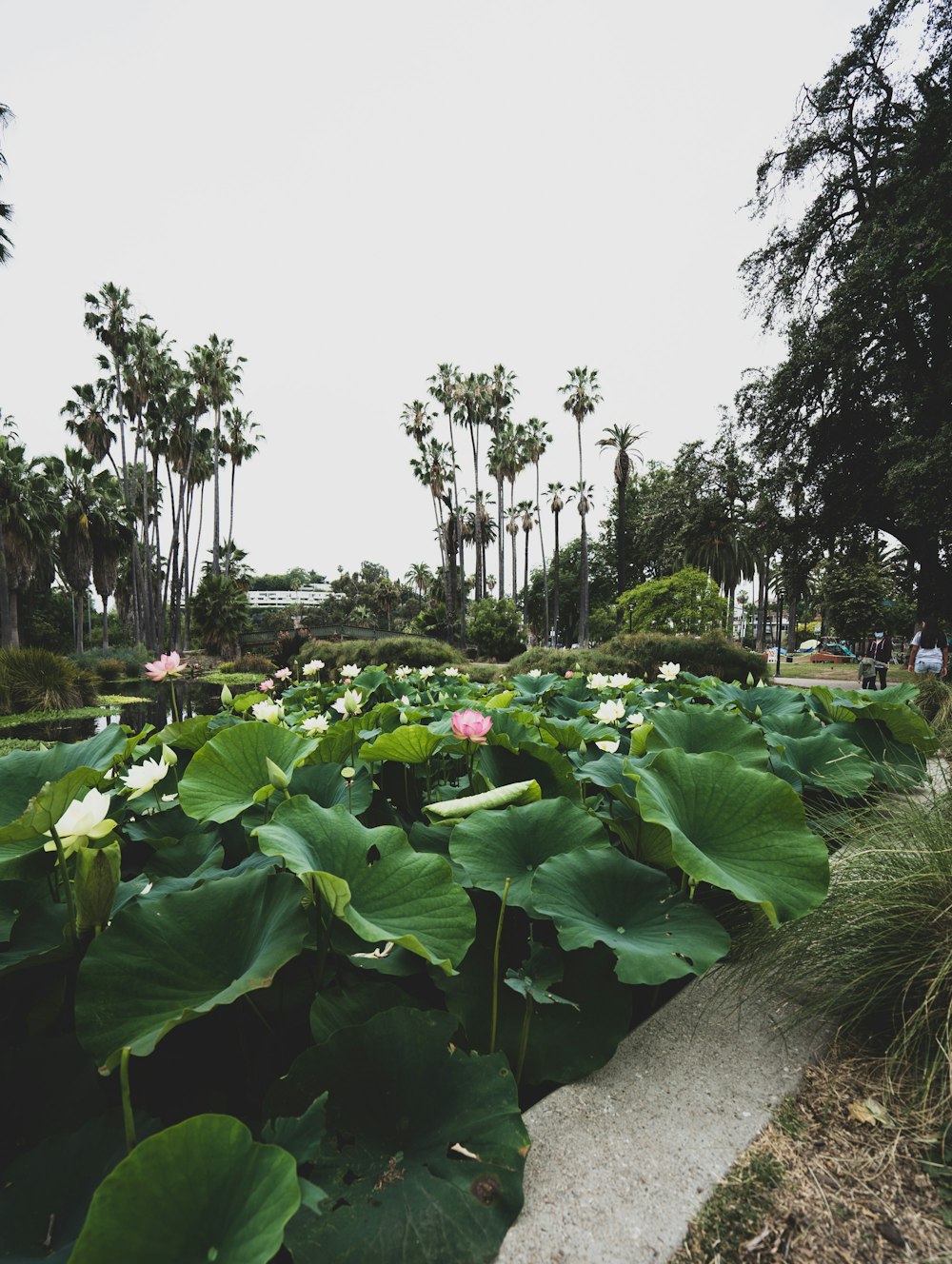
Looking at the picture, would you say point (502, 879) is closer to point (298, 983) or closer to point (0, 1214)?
point (298, 983)

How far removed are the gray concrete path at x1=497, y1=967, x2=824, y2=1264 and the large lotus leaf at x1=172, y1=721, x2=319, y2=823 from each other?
0.99 m

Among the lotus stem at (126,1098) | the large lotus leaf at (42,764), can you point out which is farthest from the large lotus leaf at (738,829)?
the large lotus leaf at (42,764)

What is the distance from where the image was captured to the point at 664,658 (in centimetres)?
1454

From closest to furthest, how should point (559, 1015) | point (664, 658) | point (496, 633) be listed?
1. point (559, 1015)
2. point (664, 658)
3. point (496, 633)

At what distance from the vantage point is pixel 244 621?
121ft

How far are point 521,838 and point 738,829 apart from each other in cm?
53

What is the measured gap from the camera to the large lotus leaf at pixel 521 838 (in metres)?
1.45

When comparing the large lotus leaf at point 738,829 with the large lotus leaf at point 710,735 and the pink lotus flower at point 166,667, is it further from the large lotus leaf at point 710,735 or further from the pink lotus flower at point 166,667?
the pink lotus flower at point 166,667

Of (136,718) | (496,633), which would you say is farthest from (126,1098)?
(496,633)

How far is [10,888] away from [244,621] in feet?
124

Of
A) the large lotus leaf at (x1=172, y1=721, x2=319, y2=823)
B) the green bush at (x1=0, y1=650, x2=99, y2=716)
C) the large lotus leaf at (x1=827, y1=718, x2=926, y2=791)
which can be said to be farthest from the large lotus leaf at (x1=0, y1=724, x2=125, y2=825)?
the green bush at (x1=0, y1=650, x2=99, y2=716)

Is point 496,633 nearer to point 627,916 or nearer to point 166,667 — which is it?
point 166,667

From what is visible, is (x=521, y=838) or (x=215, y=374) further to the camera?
(x=215, y=374)

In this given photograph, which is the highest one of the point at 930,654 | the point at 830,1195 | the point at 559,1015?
the point at 930,654
